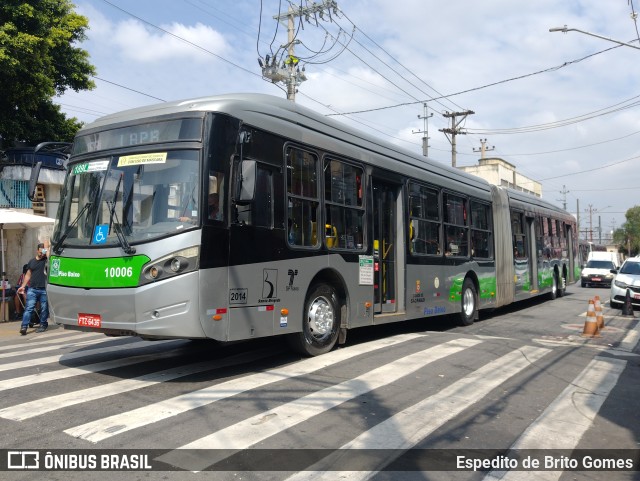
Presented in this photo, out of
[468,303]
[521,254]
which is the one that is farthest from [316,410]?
[521,254]

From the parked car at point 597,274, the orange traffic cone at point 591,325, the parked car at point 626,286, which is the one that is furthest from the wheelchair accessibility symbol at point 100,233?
the parked car at point 597,274

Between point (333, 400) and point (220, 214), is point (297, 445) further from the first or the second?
point (220, 214)

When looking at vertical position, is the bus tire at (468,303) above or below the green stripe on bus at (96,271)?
below

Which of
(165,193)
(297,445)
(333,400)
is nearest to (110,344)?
(165,193)

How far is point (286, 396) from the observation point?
587cm

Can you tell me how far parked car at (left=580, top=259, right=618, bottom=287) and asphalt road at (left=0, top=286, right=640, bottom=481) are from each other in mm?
25081

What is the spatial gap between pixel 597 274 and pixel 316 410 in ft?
102

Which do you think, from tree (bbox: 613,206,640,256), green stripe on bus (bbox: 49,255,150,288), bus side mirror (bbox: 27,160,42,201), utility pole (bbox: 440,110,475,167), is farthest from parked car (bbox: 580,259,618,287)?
tree (bbox: 613,206,640,256)

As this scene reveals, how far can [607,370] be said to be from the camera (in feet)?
25.8

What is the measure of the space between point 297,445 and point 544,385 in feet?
12.4

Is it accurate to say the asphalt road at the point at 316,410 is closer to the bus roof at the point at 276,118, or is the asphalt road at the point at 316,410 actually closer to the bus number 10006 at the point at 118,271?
the bus number 10006 at the point at 118,271

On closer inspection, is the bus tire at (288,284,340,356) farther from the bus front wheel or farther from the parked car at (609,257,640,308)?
the parked car at (609,257,640,308)

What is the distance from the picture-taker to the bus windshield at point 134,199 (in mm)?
6102

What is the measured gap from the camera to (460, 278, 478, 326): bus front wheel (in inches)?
508
